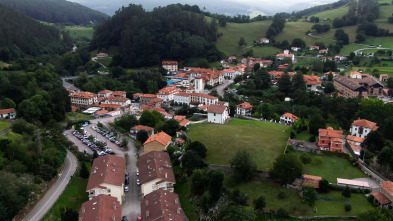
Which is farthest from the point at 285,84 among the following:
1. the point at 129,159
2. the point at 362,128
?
the point at 129,159

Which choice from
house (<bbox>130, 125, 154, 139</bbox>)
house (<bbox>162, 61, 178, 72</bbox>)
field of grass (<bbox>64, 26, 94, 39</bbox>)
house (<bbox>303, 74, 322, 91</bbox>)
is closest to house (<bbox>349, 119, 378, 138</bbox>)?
house (<bbox>130, 125, 154, 139</bbox>)

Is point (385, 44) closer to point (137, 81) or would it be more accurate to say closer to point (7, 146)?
point (137, 81)

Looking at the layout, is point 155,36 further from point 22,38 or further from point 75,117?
point 75,117

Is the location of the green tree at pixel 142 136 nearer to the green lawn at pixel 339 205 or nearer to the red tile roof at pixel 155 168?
the red tile roof at pixel 155 168

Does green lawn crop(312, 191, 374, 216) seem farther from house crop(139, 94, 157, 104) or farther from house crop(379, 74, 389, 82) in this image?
house crop(379, 74, 389, 82)

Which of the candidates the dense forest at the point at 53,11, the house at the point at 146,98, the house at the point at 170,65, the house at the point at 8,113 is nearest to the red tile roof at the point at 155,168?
the house at the point at 8,113

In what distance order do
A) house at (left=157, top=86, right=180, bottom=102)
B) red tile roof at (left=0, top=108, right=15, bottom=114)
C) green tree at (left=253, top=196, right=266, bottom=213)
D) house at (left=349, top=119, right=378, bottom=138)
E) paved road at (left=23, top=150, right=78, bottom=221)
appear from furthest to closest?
1. house at (left=157, top=86, right=180, bottom=102)
2. red tile roof at (left=0, top=108, right=15, bottom=114)
3. house at (left=349, top=119, right=378, bottom=138)
4. paved road at (left=23, top=150, right=78, bottom=221)
5. green tree at (left=253, top=196, right=266, bottom=213)
